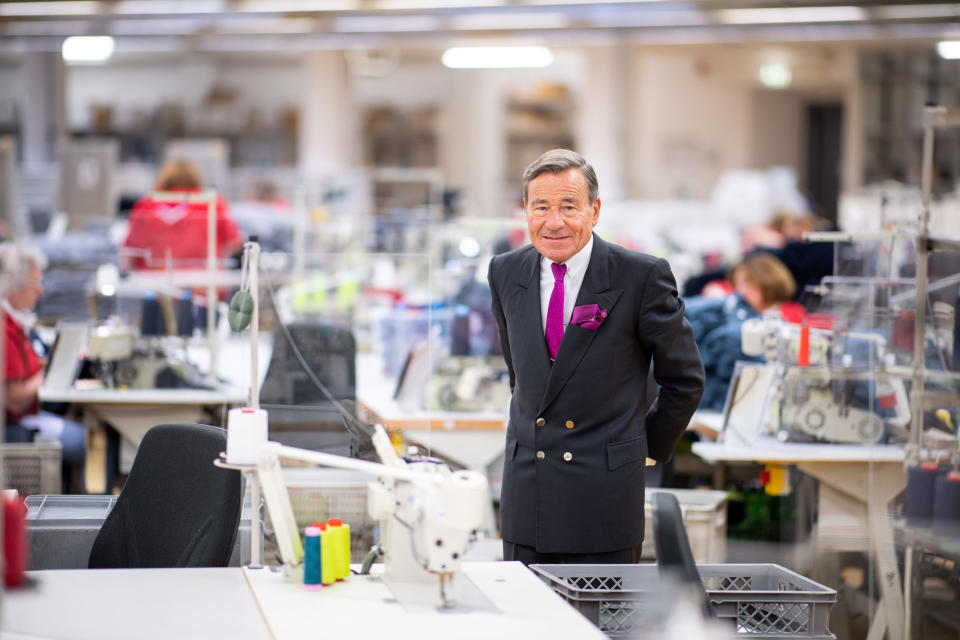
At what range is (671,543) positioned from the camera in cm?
223

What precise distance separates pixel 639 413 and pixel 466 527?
74cm

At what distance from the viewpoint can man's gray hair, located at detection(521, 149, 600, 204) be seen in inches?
105

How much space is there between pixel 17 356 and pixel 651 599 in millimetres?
3114

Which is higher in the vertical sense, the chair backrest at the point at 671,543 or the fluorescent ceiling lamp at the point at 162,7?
the fluorescent ceiling lamp at the point at 162,7

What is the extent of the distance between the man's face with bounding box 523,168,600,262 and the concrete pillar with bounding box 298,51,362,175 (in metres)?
11.2

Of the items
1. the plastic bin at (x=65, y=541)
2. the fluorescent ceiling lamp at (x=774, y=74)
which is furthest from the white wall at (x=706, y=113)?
the plastic bin at (x=65, y=541)

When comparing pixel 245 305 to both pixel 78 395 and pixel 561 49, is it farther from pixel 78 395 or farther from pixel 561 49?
pixel 561 49

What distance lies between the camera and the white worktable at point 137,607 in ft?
6.89

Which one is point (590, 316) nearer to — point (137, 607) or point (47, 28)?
point (137, 607)

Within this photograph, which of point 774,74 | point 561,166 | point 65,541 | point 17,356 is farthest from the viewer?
point 774,74

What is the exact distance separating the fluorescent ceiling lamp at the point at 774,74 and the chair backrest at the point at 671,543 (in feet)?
46.4

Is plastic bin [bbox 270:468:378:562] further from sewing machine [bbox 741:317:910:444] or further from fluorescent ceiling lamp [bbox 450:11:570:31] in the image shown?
fluorescent ceiling lamp [bbox 450:11:570:31]

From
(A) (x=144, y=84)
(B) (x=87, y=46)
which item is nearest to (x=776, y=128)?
(A) (x=144, y=84)

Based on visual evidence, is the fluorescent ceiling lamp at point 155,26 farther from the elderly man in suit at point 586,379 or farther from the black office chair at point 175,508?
the elderly man in suit at point 586,379
